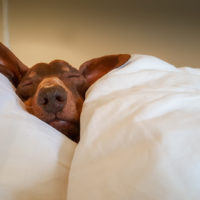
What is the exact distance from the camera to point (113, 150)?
1.20 feet

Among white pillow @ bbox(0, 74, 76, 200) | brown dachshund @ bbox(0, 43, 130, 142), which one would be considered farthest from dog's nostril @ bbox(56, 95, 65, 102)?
white pillow @ bbox(0, 74, 76, 200)

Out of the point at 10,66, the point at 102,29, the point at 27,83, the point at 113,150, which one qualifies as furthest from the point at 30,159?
the point at 102,29

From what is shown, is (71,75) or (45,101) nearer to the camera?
(45,101)

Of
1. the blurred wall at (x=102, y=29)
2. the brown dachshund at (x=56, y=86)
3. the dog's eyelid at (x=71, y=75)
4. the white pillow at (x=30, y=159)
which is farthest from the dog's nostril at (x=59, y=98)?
the blurred wall at (x=102, y=29)

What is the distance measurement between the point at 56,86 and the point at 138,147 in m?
0.35

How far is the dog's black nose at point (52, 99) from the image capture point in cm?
59

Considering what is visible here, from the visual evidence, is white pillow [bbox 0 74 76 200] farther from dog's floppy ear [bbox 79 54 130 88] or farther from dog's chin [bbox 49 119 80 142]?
dog's floppy ear [bbox 79 54 130 88]

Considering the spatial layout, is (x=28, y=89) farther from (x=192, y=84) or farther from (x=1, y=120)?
(x=192, y=84)

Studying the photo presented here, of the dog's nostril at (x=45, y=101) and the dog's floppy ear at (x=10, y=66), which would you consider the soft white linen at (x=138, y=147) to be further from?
the dog's floppy ear at (x=10, y=66)

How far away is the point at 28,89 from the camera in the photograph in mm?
785

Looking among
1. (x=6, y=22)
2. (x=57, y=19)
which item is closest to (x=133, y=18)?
(x=57, y=19)

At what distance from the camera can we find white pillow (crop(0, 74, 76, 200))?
38 cm

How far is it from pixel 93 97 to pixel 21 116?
6.6 inches

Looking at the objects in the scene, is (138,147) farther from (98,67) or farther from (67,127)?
(98,67)
